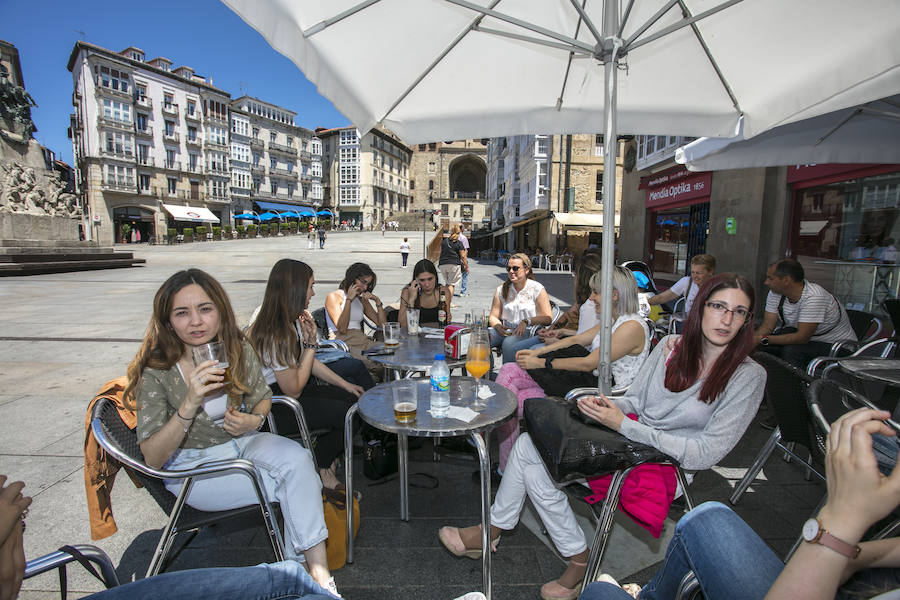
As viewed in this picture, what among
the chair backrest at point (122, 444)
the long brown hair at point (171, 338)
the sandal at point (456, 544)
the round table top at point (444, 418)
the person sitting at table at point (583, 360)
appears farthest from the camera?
the person sitting at table at point (583, 360)

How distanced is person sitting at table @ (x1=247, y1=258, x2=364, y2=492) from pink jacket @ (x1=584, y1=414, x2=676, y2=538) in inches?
61.4

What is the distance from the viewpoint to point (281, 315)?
277 centimetres

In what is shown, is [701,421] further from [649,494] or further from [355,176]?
[355,176]

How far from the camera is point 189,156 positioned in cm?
4544

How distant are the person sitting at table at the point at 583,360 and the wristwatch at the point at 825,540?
1.86 meters

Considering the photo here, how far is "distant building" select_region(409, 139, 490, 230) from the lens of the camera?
71.8m

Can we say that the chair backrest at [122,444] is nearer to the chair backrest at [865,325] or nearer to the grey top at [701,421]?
the grey top at [701,421]

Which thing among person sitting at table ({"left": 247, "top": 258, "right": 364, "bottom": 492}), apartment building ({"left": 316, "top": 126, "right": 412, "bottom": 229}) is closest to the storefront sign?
person sitting at table ({"left": 247, "top": 258, "right": 364, "bottom": 492})

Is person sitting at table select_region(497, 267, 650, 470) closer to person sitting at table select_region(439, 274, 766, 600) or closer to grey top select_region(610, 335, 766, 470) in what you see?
person sitting at table select_region(439, 274, 766, 600)

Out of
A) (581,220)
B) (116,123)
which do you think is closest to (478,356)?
(581,220)

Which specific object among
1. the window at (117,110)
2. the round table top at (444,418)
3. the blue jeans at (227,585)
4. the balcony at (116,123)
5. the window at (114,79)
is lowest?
the blue jeans at (227,585)

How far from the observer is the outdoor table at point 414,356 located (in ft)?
9.58

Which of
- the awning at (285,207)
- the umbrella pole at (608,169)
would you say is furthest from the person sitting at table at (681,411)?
the awning at (285,207)

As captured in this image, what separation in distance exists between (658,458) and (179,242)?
42.3 m
